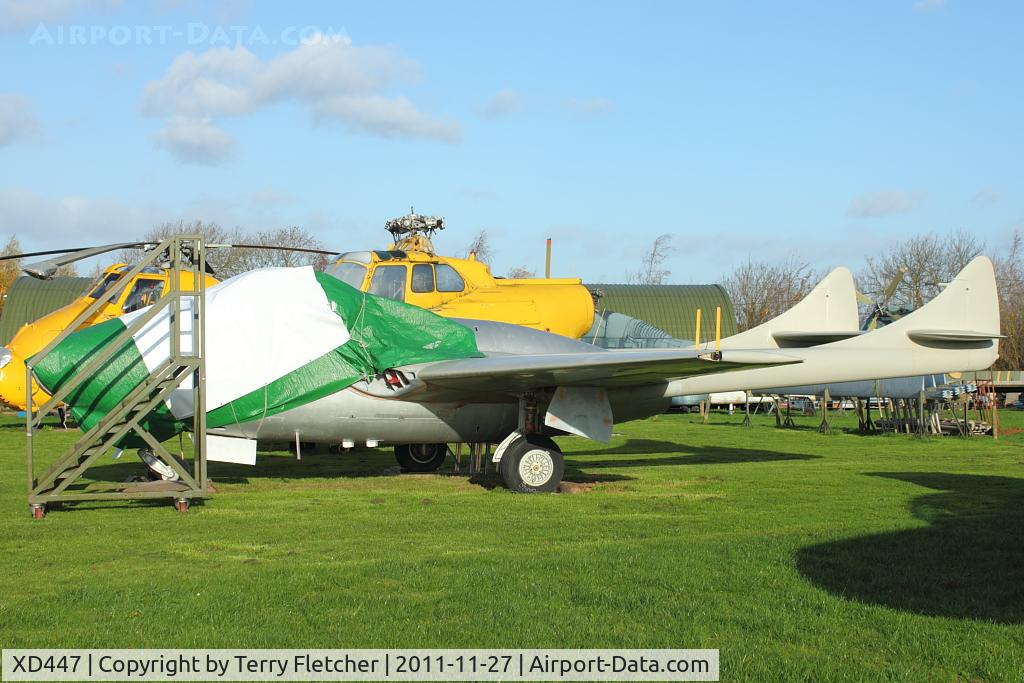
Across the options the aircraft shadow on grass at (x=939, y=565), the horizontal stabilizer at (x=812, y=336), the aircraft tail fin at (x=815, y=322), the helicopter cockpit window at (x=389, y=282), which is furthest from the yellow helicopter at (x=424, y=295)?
the aircraft shadow on grass at (x=939, y=565)

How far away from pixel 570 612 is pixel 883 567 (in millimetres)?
2708

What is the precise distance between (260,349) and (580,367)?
3.76m

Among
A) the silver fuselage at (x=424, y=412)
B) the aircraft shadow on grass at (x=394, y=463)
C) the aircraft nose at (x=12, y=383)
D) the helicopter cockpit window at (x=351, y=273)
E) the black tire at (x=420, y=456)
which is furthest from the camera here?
the aircraft nose at (x=12, y=383)

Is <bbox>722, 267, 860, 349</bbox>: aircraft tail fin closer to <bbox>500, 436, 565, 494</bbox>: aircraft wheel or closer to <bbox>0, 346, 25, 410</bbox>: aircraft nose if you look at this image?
<bbox>500, 436, 565, 494</bbox>: aircraft wheel

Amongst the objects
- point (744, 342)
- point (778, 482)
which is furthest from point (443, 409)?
point (744, 342)

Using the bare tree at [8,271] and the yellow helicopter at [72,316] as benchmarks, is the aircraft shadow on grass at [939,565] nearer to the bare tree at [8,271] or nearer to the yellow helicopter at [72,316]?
the yellow helicopter at [72,316]

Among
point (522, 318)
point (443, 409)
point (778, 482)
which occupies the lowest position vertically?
point (778, 482)

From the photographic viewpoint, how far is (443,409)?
42.5 ft

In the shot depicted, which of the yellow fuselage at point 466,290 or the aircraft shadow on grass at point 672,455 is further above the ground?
the yellow fuselage at point 466,290

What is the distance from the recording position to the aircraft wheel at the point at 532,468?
12.5m

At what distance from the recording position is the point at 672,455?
18594mm

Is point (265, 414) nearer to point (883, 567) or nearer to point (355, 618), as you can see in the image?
point (355, 618)

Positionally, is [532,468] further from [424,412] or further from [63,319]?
[63,319]

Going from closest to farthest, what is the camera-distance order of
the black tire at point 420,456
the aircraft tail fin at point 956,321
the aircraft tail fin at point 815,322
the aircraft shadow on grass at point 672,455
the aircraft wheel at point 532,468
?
the aircraft wheel at point 532,468
the aircraft tail fin at point 956,321
the black tire at point 420,456
the aircraft tail fin at point 815,322
the aircraft shadow on grass at point 672,455
